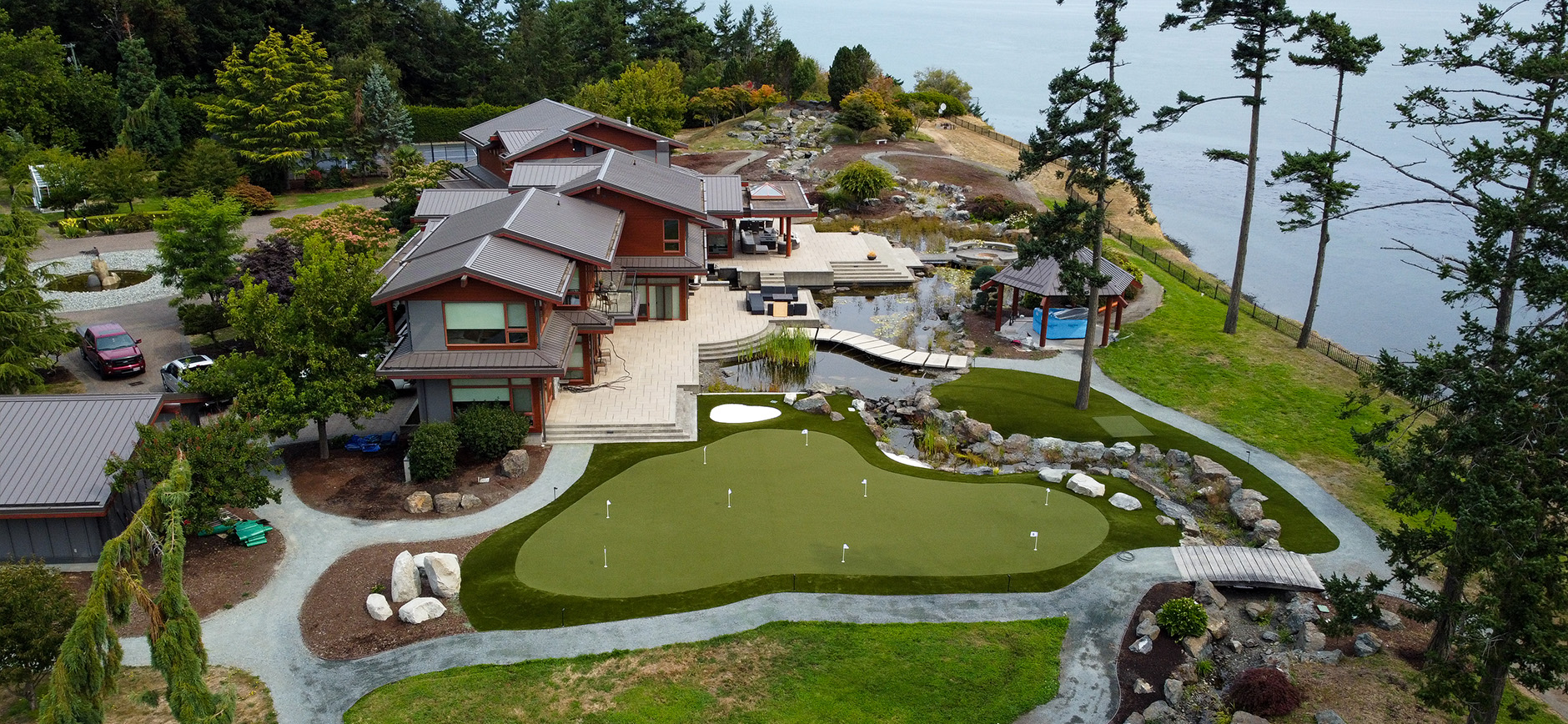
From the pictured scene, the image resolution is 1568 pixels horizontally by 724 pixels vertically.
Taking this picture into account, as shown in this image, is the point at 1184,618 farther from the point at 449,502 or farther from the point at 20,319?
the point at 20,319

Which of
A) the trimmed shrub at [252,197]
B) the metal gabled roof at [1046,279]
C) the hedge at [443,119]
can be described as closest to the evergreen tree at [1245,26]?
the metal gabled roof at [1046,279]

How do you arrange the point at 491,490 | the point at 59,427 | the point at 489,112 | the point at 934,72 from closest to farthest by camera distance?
the point at 59,427, the point at 491,490, the point at 489,112, the point at 934,72

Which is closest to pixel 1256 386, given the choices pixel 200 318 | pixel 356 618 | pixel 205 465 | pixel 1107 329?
pixel 1107 329

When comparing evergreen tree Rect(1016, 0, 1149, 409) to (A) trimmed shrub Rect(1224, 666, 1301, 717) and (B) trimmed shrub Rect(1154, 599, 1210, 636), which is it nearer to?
(B) trimmed shrub Rect(1154, 599, 1210, 636)

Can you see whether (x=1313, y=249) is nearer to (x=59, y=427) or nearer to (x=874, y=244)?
(x=874, y=244)

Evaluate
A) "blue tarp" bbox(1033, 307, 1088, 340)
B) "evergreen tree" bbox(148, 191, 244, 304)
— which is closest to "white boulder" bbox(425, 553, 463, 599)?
"evergreen tree" bbox(148, 191, 244, 304)

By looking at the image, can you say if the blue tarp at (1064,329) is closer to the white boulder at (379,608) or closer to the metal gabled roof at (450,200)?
the metal gabled roof at (450,200)

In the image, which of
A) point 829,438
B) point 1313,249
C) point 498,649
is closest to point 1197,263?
point 1313,249
